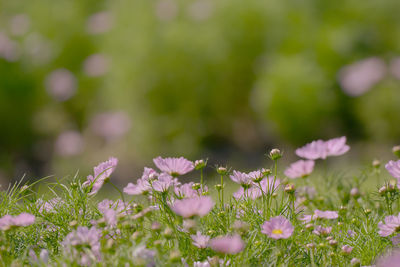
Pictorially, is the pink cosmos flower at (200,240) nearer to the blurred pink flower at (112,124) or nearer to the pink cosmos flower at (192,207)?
the pink cosmos flower at (192,207)

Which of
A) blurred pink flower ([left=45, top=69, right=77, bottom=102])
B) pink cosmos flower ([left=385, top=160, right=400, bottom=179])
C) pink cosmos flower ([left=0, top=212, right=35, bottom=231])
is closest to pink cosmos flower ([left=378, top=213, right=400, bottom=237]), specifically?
pink cosmos flower ([left=385, top=160, right=400, bottom=179])

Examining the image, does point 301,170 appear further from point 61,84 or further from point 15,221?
point 61,84

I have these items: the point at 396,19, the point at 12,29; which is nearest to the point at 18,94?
the point at 12,29

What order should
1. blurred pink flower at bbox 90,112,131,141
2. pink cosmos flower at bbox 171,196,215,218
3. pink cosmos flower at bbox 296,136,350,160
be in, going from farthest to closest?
blurred pink flower at bbox 90,112,131,141
pink cosmos flower at bbox 296,136,350,160
pink cosmos flower at bbox 171,196,215,218

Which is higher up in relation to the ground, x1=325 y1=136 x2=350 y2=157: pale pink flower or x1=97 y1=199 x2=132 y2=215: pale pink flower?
x1=325 y1=136 x2=350 y2=157: pale pink flower

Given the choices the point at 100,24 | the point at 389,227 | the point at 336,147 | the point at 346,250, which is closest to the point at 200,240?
the point at 346,250

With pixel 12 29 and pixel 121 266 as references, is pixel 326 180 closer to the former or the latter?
pixel 121 266

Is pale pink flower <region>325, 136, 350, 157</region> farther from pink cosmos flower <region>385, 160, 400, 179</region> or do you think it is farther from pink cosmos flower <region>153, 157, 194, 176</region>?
pink cosmos flower <region>153, 157, 194, 176</region>

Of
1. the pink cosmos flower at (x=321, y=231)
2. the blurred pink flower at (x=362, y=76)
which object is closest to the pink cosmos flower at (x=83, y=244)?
the pink cosmos flower at (x=321, y=231)
